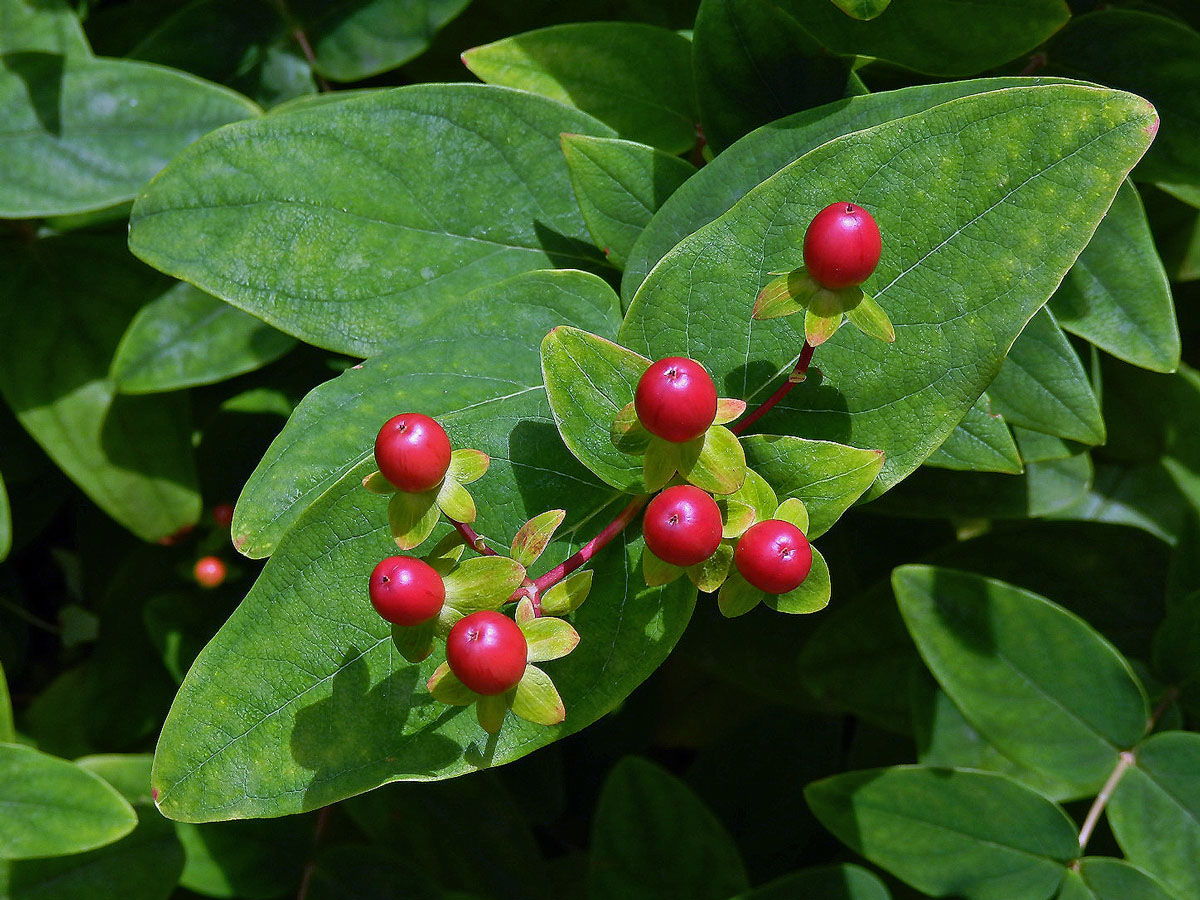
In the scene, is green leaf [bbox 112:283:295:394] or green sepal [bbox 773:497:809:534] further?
green leaf [bbox 112:283:295:394]

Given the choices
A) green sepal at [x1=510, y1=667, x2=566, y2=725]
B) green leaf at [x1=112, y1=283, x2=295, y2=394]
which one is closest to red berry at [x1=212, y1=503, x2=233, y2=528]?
green leaf at [x1=112, y1=283, x2=295, y2=394]

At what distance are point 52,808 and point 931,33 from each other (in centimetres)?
93

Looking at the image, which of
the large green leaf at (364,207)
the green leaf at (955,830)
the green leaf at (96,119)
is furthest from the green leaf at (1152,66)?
the green leaf at (96,119)

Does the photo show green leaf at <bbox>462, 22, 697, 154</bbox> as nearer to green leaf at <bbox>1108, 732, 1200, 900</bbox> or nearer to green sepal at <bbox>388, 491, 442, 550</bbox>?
green sepal at <bbox>388, 491, 442, 550</bbox>

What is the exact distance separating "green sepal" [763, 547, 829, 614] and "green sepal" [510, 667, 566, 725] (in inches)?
5.3

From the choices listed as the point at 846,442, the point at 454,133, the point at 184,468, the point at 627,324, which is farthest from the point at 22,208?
the point at 846,442

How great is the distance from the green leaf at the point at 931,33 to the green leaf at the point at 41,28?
697 mm

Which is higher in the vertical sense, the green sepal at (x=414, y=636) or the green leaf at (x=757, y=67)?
the green leaf at (x=757, y=67)

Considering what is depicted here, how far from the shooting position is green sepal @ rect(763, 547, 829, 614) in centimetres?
56

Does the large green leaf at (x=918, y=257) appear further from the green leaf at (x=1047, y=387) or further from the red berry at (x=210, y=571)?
the red berry at (x=210, y=571)

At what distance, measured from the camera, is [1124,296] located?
2.72 feet

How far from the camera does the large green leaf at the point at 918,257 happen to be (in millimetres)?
581

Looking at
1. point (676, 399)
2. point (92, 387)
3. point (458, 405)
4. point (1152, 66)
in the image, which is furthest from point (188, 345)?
point (1152, 66)

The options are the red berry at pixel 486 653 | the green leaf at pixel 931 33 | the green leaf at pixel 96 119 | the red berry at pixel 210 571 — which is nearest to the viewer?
the red berry at pixel 486 653
